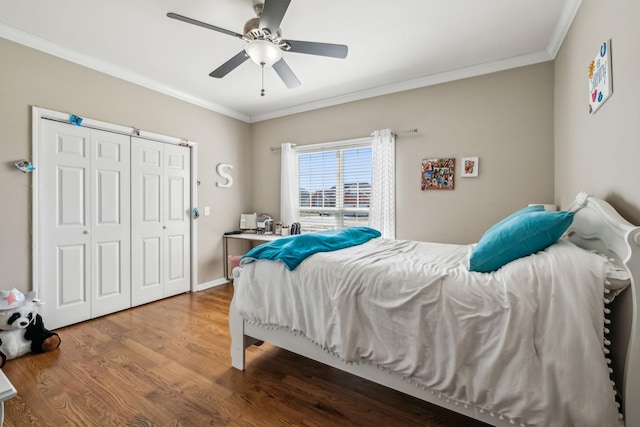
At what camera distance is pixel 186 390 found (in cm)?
176

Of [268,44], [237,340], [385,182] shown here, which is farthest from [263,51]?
[237,340]

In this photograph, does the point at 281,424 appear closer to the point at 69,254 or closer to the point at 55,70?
the point at 69,254

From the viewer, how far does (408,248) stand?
230cm

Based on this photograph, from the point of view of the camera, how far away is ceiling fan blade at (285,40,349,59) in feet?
6.80

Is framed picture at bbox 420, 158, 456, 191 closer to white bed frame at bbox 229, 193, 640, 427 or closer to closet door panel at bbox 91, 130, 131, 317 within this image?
white bed frame at bbox 229, 193, 640, 427

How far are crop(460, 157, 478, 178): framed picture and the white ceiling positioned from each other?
914 mm

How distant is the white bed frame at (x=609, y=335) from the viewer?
98 cm

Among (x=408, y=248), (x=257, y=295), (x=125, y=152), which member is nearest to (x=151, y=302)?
(x=125, y=152)

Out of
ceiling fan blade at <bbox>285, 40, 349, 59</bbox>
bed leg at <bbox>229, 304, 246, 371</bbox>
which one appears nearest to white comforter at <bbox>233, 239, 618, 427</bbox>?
bed leg at <bbox>229, 304, 246, 371</bbox>

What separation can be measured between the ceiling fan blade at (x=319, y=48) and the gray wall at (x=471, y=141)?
1546mm

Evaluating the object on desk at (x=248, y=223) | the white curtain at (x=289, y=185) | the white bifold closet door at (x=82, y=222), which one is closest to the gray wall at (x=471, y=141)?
the white curtain at (x=289, y=185)

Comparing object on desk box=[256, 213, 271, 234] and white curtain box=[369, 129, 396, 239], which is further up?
white curtain box=[369, 129, 396, 239]

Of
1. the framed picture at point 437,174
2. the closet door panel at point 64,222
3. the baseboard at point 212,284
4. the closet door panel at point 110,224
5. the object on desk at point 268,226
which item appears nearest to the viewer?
the closet door panel at point 64,222

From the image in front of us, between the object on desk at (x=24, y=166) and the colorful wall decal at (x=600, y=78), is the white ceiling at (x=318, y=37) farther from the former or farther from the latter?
the object on desk at (x=24, y=166)
